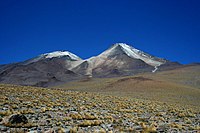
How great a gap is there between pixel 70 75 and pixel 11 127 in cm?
16702

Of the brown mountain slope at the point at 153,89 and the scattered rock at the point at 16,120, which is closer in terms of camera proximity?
the scattered rock at the point at 16,120

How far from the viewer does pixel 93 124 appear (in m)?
14.1

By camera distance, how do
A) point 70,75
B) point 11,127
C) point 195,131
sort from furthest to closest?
1. point 70,75
2. point 195,131
3. point 11,127

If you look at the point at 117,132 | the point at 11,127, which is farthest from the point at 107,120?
the point at 11,127

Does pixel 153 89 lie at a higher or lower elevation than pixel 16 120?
higher

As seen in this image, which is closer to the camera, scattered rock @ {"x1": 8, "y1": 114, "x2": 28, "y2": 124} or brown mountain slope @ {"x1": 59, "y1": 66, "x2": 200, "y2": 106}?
scattered rock @ {"x1": 8, "y1": 114, "x2": 28, "y2": 124}

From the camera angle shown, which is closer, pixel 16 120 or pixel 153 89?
pixel 16 120

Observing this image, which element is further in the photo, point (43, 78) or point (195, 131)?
point (43, 78)

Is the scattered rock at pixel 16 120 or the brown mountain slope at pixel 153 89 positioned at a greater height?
the brown mountain slope at pixel 153 89

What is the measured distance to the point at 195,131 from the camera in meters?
13.9

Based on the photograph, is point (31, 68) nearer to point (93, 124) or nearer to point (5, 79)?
point (5, 79)

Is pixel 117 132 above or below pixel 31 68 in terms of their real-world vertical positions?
below

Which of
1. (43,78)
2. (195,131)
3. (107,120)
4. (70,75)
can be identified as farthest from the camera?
(70,75)

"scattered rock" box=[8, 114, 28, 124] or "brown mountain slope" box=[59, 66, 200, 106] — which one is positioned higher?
"brown mountain slope" box=[59, 66, 200, 106]
